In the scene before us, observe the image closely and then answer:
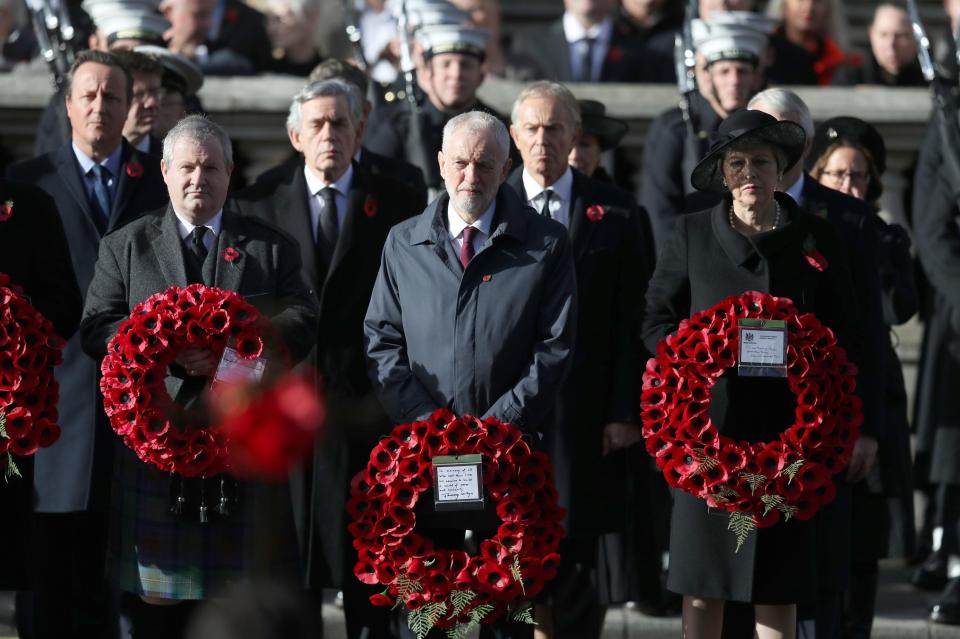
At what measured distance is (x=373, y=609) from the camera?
778cm

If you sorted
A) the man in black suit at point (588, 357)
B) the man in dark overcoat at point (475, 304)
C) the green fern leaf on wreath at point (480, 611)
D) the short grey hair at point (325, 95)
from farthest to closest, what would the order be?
the short grey hair at point (325, 95) < the man in black suit at point (588, 357) < the man in dark overcoat at point (475, 304) < the green fern leaf on wreath at point (480, 611)

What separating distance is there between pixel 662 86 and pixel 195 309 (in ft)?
14.2

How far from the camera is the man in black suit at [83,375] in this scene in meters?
7.92

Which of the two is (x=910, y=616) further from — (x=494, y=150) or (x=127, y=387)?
(x=127, y=387)

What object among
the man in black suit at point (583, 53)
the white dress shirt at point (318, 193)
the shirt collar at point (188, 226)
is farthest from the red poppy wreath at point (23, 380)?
the man in black suit at point (583, 53)

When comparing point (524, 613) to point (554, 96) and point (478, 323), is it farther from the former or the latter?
point (554, 96)

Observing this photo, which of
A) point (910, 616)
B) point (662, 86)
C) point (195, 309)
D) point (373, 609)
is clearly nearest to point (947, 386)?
point (910, 616)

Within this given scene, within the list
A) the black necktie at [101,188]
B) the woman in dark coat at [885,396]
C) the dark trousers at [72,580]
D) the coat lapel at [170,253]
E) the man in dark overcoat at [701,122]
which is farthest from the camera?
the man in dark overcoat at [701,122]

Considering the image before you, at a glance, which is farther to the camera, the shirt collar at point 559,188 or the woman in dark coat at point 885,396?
the woman in dark coat at point 885,396

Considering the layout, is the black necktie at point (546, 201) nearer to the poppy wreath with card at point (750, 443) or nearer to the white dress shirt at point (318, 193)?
the white dress shirt at point (318, 193)

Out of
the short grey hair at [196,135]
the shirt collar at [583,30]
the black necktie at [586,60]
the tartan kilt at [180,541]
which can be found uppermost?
the shirt collar at [583,30]

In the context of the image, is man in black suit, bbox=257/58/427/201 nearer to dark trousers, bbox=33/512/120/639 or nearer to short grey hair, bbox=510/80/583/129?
short grey hair, bbox=510/80/583/129

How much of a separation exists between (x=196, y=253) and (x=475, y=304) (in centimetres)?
104

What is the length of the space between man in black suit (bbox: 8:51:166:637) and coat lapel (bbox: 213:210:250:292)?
34.8 inches
